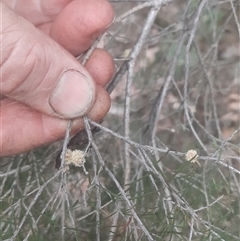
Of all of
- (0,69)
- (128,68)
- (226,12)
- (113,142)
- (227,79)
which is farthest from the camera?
(227,79)

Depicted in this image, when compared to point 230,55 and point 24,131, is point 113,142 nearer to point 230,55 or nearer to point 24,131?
point 24,131

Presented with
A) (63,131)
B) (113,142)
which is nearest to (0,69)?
(63,131)

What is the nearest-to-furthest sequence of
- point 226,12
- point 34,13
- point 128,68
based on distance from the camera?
1. point 128,68
2. point 34,13
3. point 226,12

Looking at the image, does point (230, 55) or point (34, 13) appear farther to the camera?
point (230, 55)
